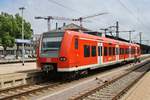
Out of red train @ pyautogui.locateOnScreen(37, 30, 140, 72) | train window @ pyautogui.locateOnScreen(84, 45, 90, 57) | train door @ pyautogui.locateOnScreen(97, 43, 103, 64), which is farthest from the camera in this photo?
train door @ pyautogui.locateOnScreen(97, 43, 103, 64)

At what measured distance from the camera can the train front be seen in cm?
1836

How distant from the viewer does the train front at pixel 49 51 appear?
1836 cm

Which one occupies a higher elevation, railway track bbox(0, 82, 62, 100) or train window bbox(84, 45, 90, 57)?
train window bbox(84, 45, 90, 57)

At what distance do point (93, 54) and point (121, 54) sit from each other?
12480mm

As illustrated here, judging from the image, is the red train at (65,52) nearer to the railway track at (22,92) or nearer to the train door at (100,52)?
the railway track at (22,92)

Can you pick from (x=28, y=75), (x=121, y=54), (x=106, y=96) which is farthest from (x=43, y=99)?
(x=121, y=54)

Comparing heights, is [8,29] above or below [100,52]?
above

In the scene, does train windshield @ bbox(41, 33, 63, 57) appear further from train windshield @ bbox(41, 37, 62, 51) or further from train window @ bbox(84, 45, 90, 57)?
train window @ bbox(84, 45, 90, 57)

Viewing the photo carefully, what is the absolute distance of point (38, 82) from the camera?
19.1 metres

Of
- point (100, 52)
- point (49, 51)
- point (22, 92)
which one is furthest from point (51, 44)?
point (100, 52)

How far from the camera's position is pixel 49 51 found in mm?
18688

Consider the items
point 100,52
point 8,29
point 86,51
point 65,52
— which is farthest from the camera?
point 8,29

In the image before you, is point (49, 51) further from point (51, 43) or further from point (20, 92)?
point (20, 92)

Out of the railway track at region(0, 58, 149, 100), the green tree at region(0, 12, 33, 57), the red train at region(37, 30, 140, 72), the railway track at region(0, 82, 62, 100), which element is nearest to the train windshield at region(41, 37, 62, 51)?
the red train at region(37, 30, 140, 72)
